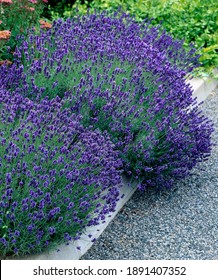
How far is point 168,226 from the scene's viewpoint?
4.36 metres

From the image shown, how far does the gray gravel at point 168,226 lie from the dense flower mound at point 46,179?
13.3 inches

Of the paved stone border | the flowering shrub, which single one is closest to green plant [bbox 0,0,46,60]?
the flowering shrub

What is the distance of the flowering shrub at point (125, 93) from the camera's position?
4387 mm

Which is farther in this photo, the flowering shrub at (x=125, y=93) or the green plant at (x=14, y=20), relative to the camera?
the green plant at (x=14, y=20)

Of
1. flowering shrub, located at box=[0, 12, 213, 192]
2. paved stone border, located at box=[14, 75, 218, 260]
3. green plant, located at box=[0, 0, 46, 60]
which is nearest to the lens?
paved stone border, located at box=[14, 75, 218, 260]

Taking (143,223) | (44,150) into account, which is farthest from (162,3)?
(44,150)

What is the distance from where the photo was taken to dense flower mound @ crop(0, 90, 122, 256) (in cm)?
333

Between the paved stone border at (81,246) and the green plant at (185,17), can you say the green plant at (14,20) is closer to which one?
the paved stone border at (81,246)

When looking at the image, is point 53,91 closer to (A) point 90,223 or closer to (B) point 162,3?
(A) point 90,223

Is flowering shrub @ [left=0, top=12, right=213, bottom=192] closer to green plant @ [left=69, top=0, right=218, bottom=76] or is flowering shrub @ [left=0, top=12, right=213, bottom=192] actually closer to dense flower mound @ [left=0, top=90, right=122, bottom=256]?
dense flower mound @ [left=0, top=90, right=122, bottom=256]

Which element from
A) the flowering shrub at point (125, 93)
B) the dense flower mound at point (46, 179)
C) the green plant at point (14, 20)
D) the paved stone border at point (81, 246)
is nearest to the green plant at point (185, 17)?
the green plant at point (14, 20)

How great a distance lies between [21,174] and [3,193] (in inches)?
6.2

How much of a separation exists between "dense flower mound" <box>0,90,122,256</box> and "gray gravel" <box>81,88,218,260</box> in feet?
1.11

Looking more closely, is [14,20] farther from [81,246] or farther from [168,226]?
[81,246]
